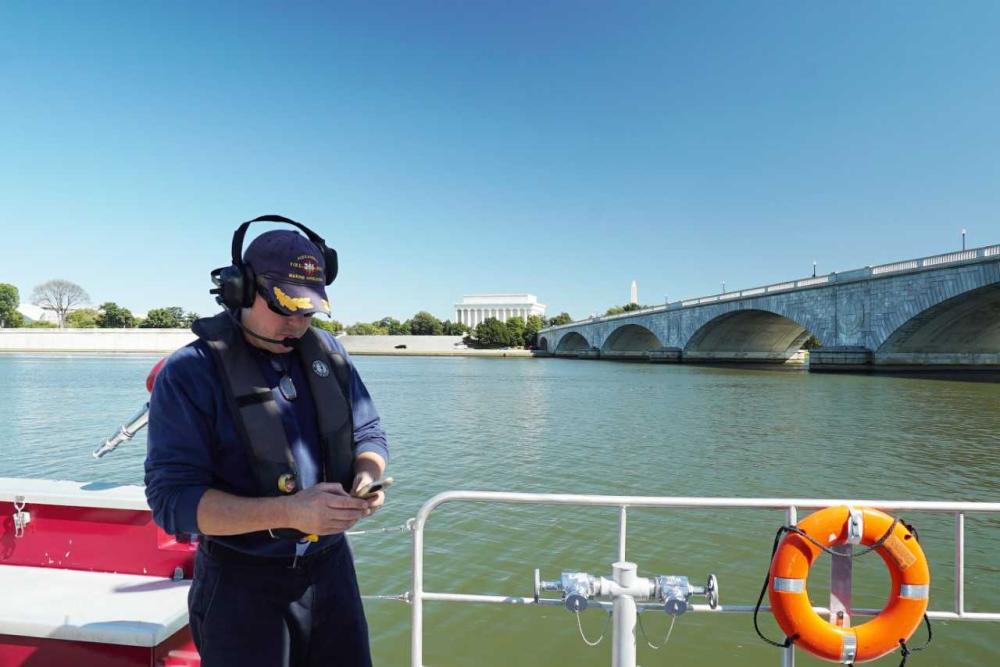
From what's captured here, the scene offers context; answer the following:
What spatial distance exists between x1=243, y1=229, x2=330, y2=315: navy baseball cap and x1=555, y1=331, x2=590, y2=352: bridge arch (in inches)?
4010

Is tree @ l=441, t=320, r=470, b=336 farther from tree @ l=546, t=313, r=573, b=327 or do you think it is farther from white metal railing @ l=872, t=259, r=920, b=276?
white metal railing @ l=872, t=259, r=920, b=276

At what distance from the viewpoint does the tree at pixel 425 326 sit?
449 ft

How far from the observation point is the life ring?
2816 mm

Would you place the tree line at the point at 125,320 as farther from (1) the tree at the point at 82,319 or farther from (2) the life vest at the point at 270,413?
(2) the life vest at the point at 270,413

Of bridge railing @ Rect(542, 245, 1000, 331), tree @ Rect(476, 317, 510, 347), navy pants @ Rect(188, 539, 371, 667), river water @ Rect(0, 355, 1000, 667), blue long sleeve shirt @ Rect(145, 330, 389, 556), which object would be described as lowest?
river water @ Rect(0, 355, 1000, 667)

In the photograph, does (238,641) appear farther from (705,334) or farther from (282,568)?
(705,334)

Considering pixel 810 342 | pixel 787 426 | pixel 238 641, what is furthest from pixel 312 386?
pixel 810 342

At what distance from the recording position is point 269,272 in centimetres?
187

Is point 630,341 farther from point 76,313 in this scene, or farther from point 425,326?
point 76,313

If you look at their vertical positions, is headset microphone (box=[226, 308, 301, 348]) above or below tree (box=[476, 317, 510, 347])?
below

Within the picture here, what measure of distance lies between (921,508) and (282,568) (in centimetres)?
294

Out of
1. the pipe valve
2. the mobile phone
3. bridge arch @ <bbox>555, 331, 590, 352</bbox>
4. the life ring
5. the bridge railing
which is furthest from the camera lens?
bridge arch @ <bbox>555, 331, 590, 352</bbox>

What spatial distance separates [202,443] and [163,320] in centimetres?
13378

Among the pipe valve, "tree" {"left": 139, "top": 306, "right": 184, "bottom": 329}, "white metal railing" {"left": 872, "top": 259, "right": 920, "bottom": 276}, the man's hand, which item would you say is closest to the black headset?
the man's hand
